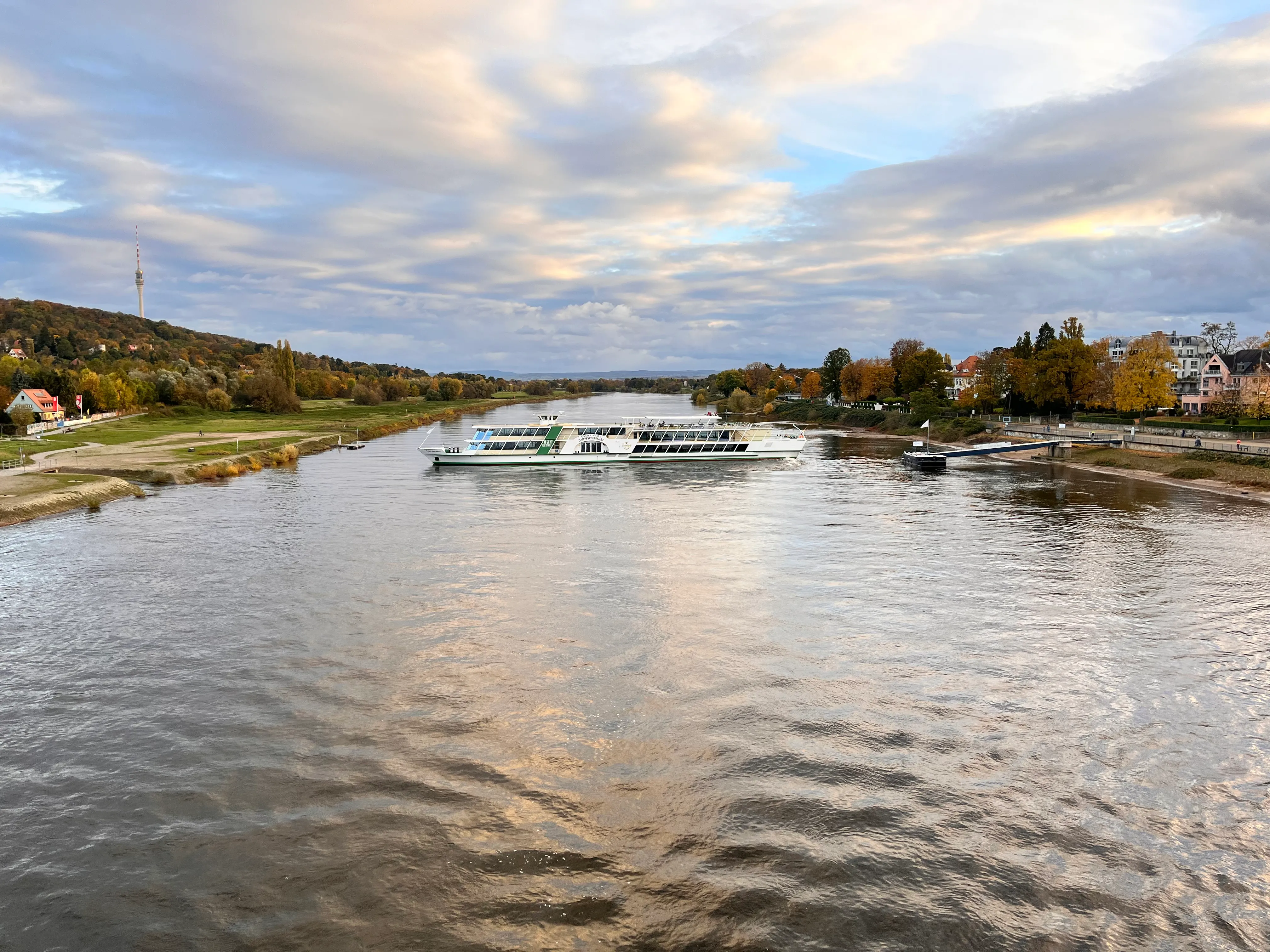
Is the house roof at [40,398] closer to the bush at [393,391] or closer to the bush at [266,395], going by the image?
the bush at [266,395]

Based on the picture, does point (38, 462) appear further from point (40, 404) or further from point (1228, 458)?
point (1228, 458)

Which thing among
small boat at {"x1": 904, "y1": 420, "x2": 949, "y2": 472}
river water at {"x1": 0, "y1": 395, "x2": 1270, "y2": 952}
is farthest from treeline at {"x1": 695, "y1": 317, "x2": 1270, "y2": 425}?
river water at {"x1": 0, "y1": 395, "x2": 1270, "y2": 952}

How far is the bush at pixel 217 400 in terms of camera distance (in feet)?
409

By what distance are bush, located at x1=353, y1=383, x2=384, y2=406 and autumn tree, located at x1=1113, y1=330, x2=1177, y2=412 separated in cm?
14369

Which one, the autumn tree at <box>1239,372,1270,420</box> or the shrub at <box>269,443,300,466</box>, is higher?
the autumn tree at <box>1239,372,1270,420</box>

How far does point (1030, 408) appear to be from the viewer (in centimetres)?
11575

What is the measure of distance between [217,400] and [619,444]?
79.7 m

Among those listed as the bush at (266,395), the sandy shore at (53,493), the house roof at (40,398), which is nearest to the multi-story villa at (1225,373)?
the sandy shore at (53,493)

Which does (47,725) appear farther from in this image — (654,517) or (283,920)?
(654,517)

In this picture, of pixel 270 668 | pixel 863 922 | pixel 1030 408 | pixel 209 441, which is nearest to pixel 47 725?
pixel 270 668

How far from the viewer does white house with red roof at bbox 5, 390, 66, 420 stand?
87.6 metres

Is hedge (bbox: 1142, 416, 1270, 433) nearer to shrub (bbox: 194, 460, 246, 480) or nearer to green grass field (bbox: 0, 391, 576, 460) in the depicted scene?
shrub (bbox: 194, 460, 246, 480)

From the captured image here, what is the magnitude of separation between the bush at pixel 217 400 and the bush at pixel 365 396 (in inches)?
1922

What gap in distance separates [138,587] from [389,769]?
19.8m
